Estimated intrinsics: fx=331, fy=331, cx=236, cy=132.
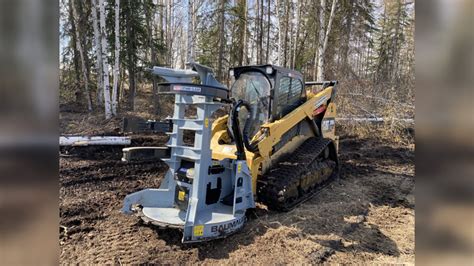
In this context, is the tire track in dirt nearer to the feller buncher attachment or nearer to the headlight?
the feller buncher attachment

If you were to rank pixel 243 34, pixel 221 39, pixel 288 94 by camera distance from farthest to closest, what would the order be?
pixel 243 34
pixel 221 39
pixel 288 94

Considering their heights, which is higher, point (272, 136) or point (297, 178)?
point (272, 136)

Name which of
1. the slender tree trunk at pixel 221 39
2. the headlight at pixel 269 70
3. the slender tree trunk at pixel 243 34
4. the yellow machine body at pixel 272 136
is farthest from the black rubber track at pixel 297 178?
the slender tree trunk at pixel 243 34

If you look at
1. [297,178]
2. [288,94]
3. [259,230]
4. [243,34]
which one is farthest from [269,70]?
[243,34]

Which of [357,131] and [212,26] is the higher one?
[212,26]

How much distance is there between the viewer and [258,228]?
14.9 ft

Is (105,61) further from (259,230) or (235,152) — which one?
(259,230)

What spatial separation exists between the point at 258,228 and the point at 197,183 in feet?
3.72

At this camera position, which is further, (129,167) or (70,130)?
(70,130)

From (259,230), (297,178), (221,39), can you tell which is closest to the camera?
(259,230)
